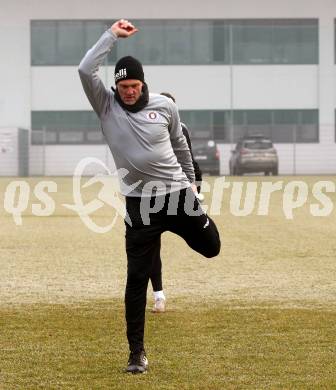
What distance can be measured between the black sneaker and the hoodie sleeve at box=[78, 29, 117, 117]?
5.07 feet

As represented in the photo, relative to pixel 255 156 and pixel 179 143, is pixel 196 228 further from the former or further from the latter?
pixel 255 156

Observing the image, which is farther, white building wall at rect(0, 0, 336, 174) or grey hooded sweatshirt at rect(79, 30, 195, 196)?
white building wall at rect(0, 0, 336, 174)

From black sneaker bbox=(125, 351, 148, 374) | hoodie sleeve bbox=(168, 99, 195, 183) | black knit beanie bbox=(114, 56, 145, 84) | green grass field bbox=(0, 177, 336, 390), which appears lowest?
green grass field bbox=(0, 177, 336, 390)

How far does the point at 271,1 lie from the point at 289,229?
130 feet

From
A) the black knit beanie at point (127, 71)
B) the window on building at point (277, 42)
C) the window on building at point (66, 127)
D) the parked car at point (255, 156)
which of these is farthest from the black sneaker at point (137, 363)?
the window on building at point (277, 42)

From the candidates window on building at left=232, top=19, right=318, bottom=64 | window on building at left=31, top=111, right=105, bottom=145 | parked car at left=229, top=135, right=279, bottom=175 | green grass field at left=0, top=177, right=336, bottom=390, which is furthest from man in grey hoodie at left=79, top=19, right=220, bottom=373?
window on building at left=232, top=19, right=318, bottom=64

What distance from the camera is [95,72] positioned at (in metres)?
7.36

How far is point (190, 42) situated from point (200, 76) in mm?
1890

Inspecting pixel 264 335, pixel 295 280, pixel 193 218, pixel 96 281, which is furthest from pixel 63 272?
pixel 193 218

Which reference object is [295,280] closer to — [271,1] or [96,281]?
[96,281]

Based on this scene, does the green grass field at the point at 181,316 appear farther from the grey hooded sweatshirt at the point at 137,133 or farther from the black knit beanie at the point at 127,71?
the black knit beanie at the point at 127,71

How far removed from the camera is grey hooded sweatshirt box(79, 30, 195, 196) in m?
7.38

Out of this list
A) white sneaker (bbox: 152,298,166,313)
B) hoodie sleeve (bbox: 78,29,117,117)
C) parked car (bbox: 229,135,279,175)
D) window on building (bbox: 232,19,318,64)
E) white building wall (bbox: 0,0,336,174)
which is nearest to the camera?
hoodie sleeve (bbox: 78,29,117,117)

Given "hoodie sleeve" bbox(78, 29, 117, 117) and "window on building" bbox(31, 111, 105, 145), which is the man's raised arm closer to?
"hoodie sleeve" bbox(78, 29, 117, 117)
